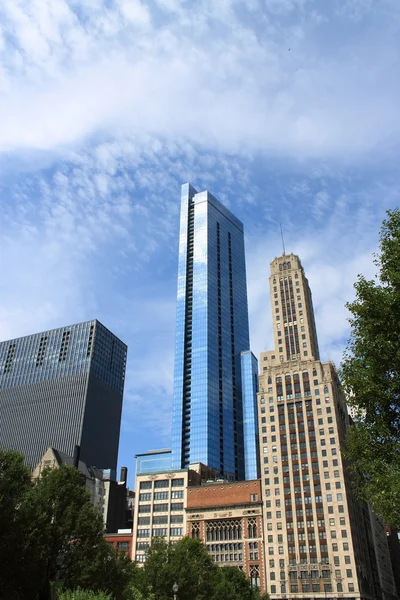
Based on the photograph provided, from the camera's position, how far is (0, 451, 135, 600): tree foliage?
4775 centimetres

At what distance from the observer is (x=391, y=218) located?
3888 centimetres

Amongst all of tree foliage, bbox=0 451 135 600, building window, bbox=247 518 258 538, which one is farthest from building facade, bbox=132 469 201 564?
tree foliage, bbox=0 451 135 600

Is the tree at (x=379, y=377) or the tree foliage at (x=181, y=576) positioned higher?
the tree at (x=379, y=377)

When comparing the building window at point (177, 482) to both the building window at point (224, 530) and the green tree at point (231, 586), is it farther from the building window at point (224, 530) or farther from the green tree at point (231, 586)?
the green tree at point (231, 586)

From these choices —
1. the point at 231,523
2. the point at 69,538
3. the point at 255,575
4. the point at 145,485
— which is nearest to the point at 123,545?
the point at 145,485

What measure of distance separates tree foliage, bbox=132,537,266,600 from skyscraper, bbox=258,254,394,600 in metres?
40.1

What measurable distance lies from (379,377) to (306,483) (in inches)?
3750

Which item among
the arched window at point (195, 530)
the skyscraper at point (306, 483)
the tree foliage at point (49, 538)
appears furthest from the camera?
the arched window at point (195, 530)

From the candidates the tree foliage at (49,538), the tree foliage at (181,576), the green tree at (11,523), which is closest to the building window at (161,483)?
the tree foliage at (181,576)

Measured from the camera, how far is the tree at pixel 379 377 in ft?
121

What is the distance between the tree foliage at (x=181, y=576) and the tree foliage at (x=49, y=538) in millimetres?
5019

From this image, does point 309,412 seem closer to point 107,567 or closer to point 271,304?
point 271,304

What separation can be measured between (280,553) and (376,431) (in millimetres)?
95063

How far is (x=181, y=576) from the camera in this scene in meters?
67.1
